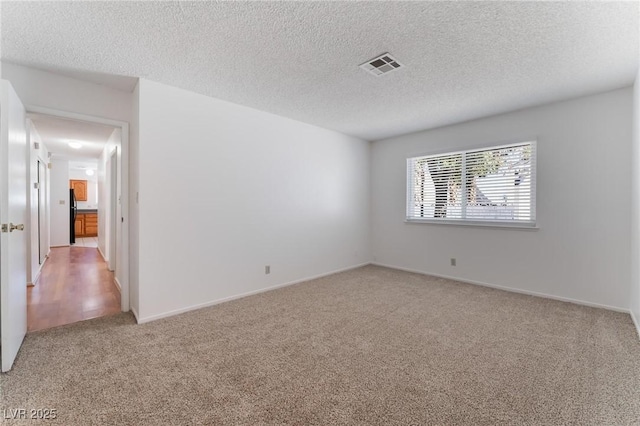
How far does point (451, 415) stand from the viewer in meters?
1.60

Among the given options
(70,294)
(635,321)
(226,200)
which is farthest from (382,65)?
(70,294)

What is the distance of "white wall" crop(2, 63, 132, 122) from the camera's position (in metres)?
2.62

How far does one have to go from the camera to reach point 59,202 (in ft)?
25.0

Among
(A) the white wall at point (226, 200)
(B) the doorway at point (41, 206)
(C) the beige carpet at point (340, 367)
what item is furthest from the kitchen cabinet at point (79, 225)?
(A) the white wall at point (226, 200)

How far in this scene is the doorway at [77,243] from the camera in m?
3.15

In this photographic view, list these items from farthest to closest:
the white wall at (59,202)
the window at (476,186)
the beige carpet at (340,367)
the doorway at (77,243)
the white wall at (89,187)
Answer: the white wall at (89,187) < the white wall at (59,202) < the window at (476,186) < the doorway at (77,243) < the beige carpet at (340,367)

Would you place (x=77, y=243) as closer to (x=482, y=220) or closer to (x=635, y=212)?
(x=482, y=220)

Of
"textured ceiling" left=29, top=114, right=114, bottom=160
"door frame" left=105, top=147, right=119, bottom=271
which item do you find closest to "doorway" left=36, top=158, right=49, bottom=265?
"textured ceiling" left=29, top=114, right=114, bottom=160

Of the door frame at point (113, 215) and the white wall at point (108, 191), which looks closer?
the white wall at point (108, 191)

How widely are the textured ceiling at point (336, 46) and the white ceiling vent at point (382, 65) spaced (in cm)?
9

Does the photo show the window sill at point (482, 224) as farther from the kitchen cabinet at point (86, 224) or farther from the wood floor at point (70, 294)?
the kitchen cabinet at point (86, 224)

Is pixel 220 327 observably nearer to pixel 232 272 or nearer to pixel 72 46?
pixel 232 272

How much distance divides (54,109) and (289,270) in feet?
10.7

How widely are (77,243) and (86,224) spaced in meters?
1.71
